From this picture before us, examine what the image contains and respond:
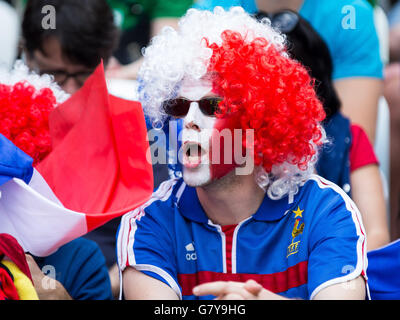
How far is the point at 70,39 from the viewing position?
367 centimetres

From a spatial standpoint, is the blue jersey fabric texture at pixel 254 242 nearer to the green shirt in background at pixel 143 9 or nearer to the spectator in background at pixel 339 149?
the spectator in background at pixel 339 149

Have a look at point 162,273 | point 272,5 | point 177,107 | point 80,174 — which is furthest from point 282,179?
point 272,5

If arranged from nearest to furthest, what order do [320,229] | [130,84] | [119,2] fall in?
1. [320,229]
2. [130,84]
3. [119,2]

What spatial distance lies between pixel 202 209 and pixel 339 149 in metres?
1.02

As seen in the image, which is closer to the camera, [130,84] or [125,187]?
[125,187]

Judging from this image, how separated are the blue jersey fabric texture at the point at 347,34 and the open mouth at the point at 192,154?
164cm

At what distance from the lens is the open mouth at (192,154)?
2543mm

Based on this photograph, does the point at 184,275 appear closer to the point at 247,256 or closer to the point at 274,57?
the point at 247,256

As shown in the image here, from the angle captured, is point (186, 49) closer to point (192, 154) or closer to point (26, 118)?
point (192, 154)

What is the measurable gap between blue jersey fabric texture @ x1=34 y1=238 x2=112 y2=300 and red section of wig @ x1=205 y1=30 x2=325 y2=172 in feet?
2.56

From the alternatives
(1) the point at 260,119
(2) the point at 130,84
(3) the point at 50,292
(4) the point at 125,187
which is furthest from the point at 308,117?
(2) the point at 130,84

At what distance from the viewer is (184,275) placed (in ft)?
8.55

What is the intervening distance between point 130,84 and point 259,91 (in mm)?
1509

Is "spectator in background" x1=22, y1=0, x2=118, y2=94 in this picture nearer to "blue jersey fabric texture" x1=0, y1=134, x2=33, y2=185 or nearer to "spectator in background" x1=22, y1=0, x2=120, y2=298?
"spectator in background" x1=22, y1=0, x2=120, y2=298
